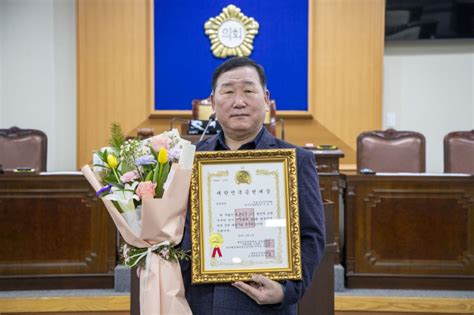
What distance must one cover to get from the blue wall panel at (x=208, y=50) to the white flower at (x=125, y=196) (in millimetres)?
4006

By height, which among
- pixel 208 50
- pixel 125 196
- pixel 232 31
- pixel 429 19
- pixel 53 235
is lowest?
pixel 53 235

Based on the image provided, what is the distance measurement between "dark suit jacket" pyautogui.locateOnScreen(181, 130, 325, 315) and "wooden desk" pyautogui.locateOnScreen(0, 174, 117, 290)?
2.01 m

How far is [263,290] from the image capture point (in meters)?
1.21

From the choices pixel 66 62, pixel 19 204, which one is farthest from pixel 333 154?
pixel 66 62

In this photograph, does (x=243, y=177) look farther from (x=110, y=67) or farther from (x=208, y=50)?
(x=110, y=67)

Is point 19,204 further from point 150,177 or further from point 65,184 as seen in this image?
point 150,177

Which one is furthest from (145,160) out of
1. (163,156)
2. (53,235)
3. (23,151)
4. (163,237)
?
(23,151)

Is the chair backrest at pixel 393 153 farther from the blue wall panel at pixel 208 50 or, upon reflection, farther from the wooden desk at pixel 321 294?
the wooden desk at pixel 321 294

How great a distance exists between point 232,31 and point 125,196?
415cm

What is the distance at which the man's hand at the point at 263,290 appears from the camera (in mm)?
1206

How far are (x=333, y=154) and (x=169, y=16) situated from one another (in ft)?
8.67

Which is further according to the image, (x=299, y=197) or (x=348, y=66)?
(x=348, y=66)

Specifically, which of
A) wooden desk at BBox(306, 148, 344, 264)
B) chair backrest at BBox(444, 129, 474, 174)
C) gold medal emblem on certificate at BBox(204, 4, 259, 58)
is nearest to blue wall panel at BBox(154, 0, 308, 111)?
gold medal emblem on certificate at BBox(204, 4, 259, 58)

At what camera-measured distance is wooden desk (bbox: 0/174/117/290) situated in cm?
318
